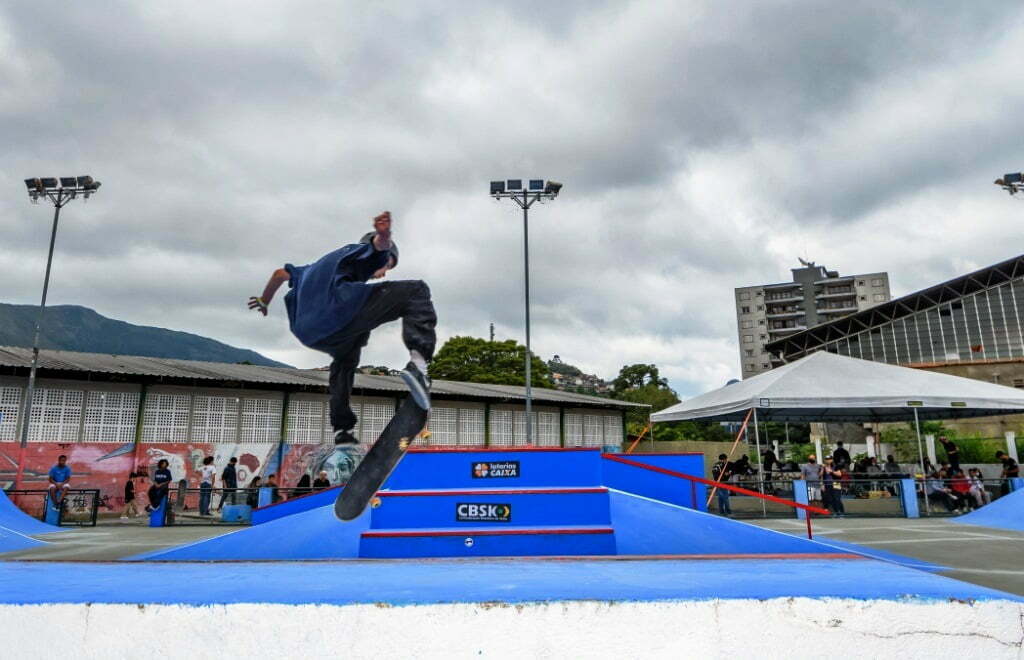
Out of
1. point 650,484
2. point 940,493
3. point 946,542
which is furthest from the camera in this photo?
point 940,493

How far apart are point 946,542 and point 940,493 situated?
6.67 meters

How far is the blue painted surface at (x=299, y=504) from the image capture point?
8609 mm

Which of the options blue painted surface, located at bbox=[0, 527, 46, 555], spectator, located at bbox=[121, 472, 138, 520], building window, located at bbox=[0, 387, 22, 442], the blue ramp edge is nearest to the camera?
blue painted surface, located at bbox=[0, 527, 46, 555]

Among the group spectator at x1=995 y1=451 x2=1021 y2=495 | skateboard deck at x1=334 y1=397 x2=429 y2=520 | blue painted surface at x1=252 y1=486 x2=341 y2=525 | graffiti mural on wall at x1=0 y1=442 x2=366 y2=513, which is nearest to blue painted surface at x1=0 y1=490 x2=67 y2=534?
graffiti mural on wall at x1=0 y1=442 x2=366 y2=513

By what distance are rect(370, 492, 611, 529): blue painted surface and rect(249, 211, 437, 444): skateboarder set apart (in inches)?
45.1

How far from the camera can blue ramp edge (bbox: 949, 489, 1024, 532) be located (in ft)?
38.8

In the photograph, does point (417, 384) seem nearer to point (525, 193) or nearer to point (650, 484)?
point (650, 484)

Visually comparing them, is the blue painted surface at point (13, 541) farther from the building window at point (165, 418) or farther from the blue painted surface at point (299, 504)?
the building window at point (165, 418)

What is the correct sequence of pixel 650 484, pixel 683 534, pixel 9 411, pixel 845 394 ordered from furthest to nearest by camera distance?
pixel 9 411
pixel 845 394
pixel 650 484
pixel 683 534

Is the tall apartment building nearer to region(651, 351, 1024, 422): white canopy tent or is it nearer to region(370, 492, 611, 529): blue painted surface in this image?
region(651, 351, 1024, 422): white canopy tent

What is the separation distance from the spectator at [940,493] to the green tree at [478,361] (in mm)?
30152

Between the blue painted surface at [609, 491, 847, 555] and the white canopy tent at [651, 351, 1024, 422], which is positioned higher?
the white canopy tent at [651, 351, 1024, 422]

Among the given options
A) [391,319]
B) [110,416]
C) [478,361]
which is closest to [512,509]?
[391,319]

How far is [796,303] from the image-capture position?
275 feet
